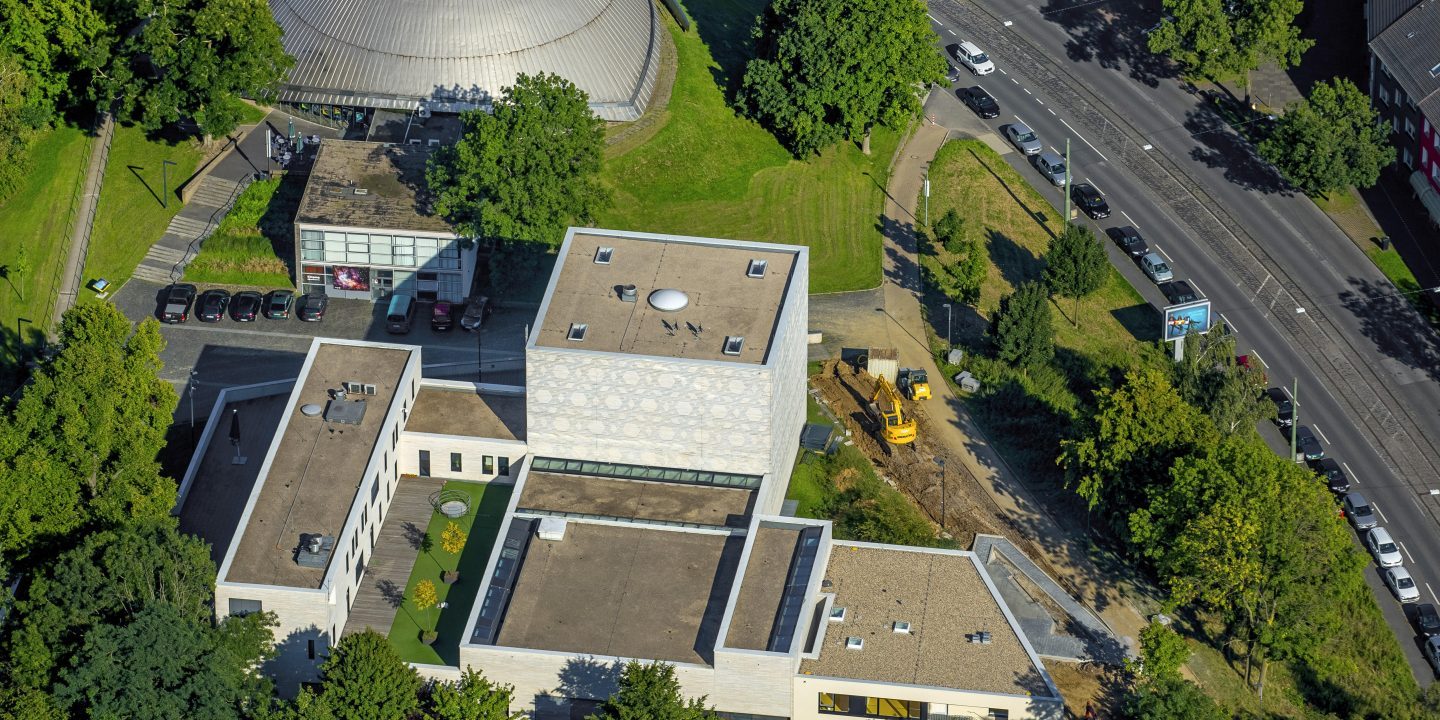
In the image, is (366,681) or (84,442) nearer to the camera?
(366,681)

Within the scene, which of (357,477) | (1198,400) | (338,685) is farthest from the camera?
(1198,400)

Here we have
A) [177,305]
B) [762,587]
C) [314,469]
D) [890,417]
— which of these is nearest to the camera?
[762,587]

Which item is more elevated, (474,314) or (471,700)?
(474,314)

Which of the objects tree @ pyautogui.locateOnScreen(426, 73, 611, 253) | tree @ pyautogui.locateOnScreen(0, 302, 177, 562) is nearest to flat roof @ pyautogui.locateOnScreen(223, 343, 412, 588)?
tree @ pyautogui.locateOnScreen(0, 302, 177, 562)

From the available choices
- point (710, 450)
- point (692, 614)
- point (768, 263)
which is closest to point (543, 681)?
point (692, 614)

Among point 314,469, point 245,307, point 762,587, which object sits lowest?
point 762,587

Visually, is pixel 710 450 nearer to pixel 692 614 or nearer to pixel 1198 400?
pixel 692 614

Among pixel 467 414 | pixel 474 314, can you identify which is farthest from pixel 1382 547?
pixel 474 314

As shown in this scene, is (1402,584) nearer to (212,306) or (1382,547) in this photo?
(1382,547)
